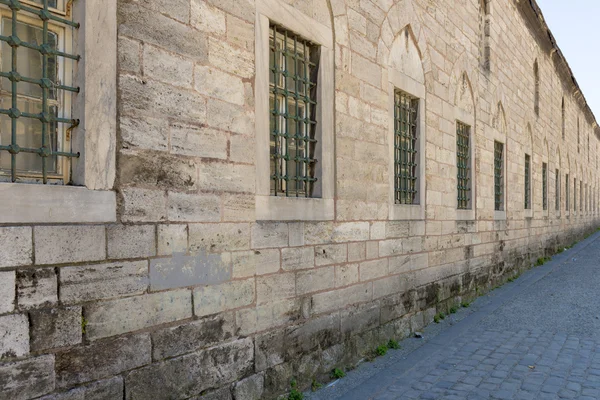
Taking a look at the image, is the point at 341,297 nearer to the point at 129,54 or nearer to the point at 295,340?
the point at 295,340

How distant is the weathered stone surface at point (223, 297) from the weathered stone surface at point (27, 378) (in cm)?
109

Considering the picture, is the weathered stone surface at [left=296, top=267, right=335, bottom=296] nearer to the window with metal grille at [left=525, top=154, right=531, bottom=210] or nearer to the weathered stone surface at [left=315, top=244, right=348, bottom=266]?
the weathered stone surface at [left=315, top=244, right=348, bottom=266]

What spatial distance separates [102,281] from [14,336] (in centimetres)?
52

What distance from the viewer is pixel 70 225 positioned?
2.76 metres

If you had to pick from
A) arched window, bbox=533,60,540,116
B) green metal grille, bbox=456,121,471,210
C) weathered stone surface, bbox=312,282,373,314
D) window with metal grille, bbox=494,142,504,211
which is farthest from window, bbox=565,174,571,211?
weathered stone surface, bbox=312,282,373,314

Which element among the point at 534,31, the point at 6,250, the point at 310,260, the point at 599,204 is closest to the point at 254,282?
the point at 310,260

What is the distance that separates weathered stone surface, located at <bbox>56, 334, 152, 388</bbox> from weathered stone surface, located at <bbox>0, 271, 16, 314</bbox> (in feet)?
1.19

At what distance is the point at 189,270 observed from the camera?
3.51 meters

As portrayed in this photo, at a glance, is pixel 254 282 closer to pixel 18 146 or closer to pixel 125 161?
pixel 125 161

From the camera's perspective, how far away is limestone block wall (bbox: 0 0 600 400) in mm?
2730

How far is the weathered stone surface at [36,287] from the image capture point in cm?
254

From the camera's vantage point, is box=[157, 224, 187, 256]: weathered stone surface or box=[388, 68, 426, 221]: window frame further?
box=[388, 68, 426, 221]: window frame

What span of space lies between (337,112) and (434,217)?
306 centimetres

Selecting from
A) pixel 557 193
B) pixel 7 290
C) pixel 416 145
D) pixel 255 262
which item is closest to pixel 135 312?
pixel 7 290
